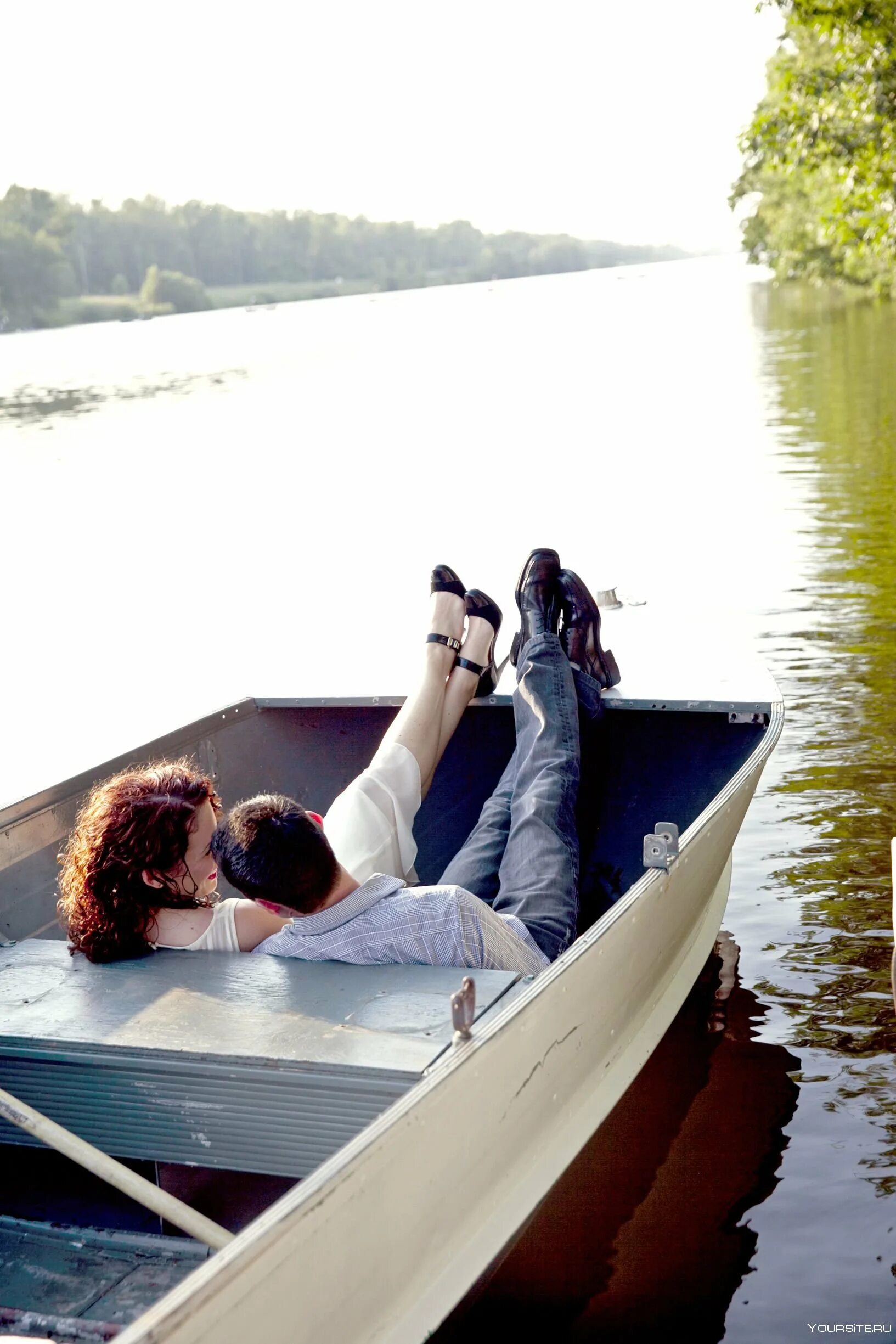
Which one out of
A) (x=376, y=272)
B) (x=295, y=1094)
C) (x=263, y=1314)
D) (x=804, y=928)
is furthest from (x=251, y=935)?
(x=376, y=272)

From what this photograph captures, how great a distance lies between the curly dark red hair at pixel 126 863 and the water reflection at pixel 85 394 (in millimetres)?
32799

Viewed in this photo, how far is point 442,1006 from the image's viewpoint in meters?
2.80

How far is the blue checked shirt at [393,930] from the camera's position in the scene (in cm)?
305

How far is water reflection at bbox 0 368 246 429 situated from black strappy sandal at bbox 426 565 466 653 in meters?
31.4

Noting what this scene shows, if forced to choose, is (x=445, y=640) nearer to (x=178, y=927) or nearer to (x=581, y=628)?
(x=581, y=628)

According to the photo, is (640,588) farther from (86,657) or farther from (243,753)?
(243,753)

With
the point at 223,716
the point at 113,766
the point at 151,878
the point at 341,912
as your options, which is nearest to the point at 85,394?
the point at 223,716

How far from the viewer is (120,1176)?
245cm

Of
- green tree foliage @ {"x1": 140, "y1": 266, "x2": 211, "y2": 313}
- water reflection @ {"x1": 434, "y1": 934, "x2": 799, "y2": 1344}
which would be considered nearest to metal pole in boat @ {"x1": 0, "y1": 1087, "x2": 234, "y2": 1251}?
water reflection @ {"x1": 434, "y1": 934, "x2": 799, "y2": 1344}

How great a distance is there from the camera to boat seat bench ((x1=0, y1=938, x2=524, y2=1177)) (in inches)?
103

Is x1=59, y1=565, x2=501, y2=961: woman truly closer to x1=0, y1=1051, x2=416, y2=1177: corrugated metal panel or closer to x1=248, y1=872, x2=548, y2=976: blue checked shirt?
x1=248, y1=872, x2=548, y2=976: blue checked shirt

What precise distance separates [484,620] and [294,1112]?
7.84 feet

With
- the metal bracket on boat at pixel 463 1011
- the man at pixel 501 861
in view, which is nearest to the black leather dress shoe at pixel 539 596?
the man at pixel 501 861

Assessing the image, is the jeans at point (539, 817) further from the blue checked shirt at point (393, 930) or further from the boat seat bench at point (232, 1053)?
the boat seat bench at point (232, 1053)
